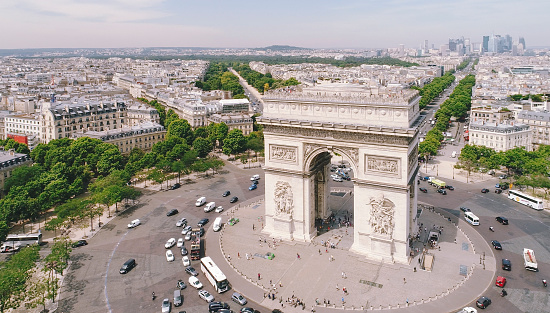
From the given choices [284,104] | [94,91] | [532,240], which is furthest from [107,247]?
[94,91]

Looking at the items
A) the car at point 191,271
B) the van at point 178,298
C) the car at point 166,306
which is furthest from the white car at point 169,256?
the car at point 166,306

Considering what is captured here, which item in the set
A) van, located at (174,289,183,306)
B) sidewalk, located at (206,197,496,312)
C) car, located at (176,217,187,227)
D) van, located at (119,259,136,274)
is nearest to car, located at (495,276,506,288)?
sidewalk, located at (206,197,496,312)

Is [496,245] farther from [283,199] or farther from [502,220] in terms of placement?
[283,199]

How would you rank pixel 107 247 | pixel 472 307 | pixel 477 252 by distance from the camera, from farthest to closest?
pixel 107 247, pixel 477 252, pixel 472 307

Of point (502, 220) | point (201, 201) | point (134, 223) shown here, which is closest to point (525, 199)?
point (502, 220)

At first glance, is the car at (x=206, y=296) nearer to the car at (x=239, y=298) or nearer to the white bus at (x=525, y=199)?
the car at (x=239, y=298)

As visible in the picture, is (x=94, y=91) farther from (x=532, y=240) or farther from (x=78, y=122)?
(x=532, y=240)

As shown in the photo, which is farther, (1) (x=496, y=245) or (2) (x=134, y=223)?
(2) (x=134, y=223)
